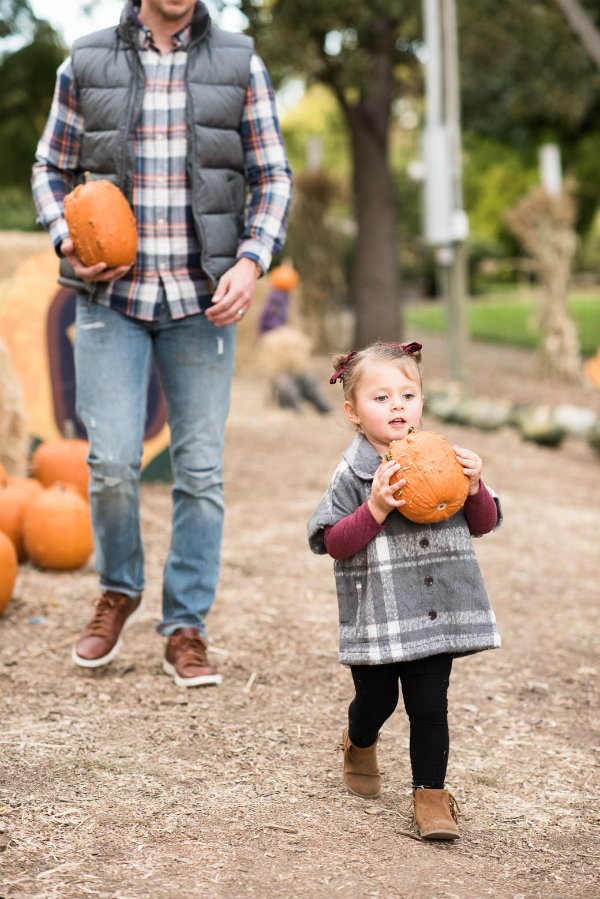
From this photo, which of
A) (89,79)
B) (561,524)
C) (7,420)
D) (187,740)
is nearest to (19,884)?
(187,740)

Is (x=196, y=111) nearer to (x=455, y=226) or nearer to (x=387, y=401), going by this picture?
(x=387, y=401)

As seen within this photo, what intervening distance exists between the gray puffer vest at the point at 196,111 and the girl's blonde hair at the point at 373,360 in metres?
0.83

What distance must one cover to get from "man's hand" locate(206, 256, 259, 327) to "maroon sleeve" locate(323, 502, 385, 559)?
99cm

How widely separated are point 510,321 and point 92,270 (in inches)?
793

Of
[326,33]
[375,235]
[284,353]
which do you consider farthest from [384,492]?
[375,235]

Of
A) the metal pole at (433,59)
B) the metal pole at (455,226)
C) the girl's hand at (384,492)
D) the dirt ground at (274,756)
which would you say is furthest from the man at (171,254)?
the metal pole at (433,59)

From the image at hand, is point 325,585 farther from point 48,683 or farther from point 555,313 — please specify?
point 555,313

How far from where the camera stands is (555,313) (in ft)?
41.0

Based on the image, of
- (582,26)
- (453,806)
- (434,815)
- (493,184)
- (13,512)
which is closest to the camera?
(434,815)

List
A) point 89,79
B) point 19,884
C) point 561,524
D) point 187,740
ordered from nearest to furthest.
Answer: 1. point 19,884
2. point 187,740
3. point 89,79
4. point 561,524

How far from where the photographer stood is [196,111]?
3291 mm

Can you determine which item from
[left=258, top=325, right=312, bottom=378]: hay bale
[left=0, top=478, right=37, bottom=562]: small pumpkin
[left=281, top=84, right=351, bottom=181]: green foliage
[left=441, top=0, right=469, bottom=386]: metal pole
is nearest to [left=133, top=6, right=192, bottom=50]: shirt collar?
[left=0, top=478, right=37, bottom=562]: small pumpkin

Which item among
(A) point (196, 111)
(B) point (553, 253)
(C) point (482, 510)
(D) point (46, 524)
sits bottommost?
(D) point (46, 524)

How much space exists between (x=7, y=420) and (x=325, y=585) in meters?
1.87
